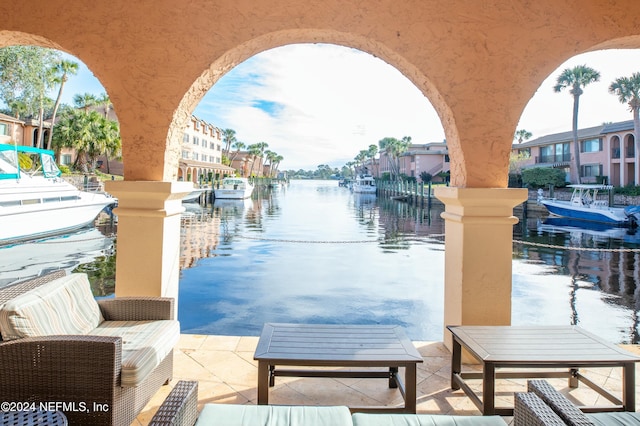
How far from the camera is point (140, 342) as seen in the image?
107 inches

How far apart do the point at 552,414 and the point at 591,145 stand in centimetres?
4461

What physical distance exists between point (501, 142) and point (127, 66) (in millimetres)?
3339

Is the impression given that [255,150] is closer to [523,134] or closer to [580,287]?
[523,134]

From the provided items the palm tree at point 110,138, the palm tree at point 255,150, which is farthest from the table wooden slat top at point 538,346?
the palm tree at point 255,150

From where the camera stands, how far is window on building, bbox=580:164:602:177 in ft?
123

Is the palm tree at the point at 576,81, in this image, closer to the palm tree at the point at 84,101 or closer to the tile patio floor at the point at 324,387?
the tile patio floor at the point at 324,387

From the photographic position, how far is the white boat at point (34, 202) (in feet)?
48.8

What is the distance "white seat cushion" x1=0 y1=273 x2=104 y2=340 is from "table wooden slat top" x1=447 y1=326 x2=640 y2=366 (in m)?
2.67

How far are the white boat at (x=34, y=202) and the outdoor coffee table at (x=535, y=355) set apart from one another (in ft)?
54.5

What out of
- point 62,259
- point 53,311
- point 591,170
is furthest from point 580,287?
point 591,170

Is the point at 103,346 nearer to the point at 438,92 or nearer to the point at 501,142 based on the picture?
the point at 438,92

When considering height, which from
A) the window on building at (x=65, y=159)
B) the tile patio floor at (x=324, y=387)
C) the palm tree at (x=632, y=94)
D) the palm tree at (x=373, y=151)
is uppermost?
the palm tree at (x=373, y=151)

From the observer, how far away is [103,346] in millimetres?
2203

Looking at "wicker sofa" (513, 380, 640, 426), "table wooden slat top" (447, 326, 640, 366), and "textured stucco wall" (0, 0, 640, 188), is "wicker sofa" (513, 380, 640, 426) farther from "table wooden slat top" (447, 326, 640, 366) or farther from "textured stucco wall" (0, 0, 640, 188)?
"textured stucco wall" (0, 0, 640, 188)
